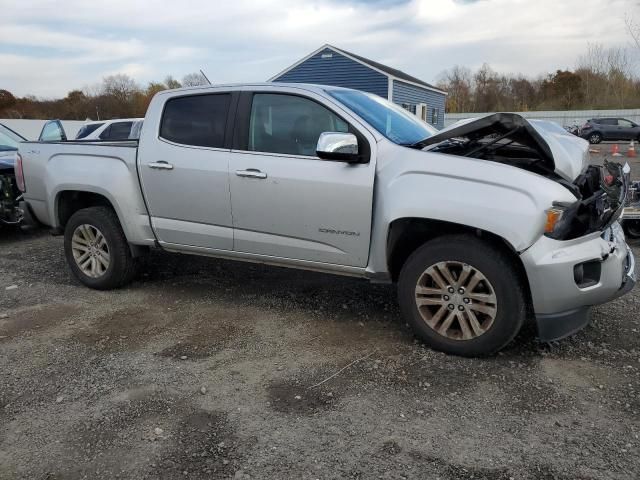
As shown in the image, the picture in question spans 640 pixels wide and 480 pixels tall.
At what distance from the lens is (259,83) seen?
440cm

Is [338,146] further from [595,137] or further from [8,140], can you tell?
[595,137]

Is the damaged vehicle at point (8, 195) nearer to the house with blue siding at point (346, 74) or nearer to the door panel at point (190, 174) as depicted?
the door panel at point (190, 174)

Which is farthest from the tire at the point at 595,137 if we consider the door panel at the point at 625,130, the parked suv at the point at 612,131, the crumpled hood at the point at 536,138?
the crumpled hood at the point at 536,138

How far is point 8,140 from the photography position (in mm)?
8547

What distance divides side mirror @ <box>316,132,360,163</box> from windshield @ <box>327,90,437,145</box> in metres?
0.31

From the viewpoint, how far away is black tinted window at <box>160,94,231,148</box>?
4.50 m

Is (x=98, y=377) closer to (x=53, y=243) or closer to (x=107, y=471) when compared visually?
(x=107, y=471)

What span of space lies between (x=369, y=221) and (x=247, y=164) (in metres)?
1.10

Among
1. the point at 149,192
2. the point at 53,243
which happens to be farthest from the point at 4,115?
the point at 149,192

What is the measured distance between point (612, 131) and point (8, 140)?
3118 cm

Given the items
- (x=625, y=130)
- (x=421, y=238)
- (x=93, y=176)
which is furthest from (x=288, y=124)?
(x=625, y=130)

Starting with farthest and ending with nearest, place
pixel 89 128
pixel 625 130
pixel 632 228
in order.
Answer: pixel 625 130, pixel 89 128, pixel 632 228

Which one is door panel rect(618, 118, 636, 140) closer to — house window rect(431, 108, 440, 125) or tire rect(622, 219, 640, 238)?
house window rect(431, 108, 440, 125)

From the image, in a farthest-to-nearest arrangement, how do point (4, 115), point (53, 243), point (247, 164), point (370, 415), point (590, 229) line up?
point (4, 115)
point (53, 243)
point (247, 164)
point (590, 229)
point (370, 415)
